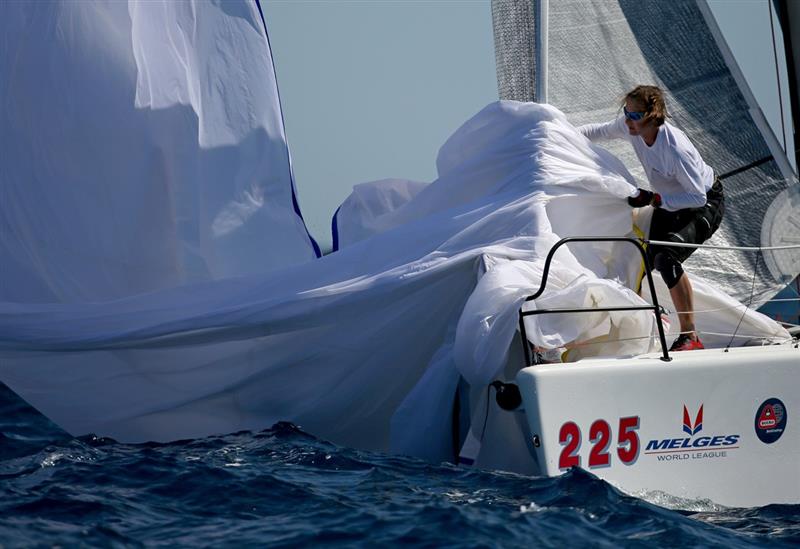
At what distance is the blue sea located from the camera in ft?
12.6

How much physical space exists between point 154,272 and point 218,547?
2.29m

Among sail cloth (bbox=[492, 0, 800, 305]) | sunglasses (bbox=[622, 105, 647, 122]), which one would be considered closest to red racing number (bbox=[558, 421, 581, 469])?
sunglasses (bbox=[622, 105, 647, 122])

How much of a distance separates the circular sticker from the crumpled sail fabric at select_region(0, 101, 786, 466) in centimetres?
79

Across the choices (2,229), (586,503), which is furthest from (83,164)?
(586,503)

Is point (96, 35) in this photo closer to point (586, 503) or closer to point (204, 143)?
point (204, 143)

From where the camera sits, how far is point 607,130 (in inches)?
233

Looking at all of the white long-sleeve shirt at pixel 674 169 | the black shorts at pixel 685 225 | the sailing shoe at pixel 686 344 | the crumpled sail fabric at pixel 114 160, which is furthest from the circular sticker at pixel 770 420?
the crumpled sail fabric at pixel 114 160

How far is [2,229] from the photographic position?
5645 millimetres

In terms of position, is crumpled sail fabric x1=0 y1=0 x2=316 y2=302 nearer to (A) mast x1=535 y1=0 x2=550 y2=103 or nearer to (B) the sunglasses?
(B) the sunglasses

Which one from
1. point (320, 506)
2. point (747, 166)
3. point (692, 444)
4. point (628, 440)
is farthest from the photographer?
point (747, 166)

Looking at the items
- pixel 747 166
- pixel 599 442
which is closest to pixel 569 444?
pixel 599 442

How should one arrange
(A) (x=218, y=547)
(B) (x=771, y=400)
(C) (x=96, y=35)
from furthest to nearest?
(C) (x=96, y=35) → (B) (x=771, y=400) → (A) (x=218, y=547)

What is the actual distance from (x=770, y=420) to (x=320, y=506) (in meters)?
1.78

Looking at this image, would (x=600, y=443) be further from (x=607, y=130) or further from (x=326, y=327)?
(x=607, y=130)
